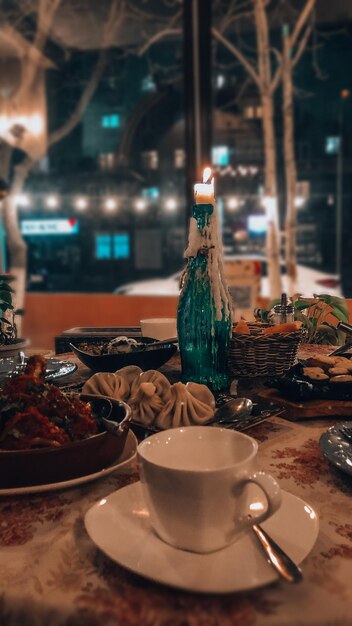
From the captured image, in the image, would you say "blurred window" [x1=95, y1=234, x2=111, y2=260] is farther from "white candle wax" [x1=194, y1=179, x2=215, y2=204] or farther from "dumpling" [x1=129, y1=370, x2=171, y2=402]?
"dumpling" [x1=129, y1=370, x2=171, y2=402]

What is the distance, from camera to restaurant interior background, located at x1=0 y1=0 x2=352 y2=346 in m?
5.16

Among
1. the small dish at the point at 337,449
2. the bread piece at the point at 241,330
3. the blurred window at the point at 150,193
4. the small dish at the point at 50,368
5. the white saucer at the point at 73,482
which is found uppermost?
the blurred window at the point at 150,193

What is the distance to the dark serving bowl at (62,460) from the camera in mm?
688

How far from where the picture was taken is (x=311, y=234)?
5.57 metres

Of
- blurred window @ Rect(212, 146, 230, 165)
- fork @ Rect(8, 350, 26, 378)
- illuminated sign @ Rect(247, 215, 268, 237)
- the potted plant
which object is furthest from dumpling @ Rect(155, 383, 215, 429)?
illuminated sign @ Rect(247, 215, 268, 237)

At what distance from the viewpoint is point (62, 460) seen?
0.71 metres

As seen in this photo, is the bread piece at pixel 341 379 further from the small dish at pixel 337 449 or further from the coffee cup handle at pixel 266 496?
the coffee cup handle at pixel 266 496

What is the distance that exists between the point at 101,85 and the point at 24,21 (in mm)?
960

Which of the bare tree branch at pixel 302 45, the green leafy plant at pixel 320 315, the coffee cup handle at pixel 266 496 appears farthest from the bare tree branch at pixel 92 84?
the coffee cup handle at pixel 266 496

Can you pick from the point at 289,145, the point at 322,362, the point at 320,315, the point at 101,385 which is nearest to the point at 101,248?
the point at 289,145

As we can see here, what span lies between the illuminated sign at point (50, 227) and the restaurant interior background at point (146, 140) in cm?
1

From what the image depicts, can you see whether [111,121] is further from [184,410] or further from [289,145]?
[184,410]

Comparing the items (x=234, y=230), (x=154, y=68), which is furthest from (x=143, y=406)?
(x=154, y=68)

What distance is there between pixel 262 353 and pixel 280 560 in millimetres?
796
